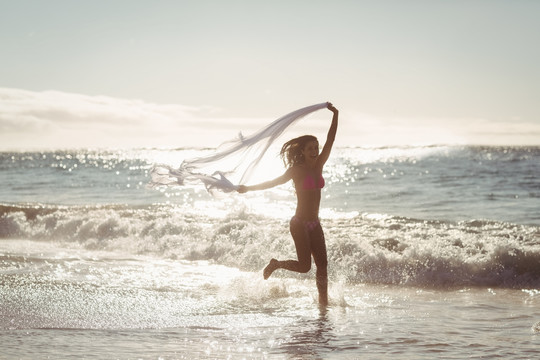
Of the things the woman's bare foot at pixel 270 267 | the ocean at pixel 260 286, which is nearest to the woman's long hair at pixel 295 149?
the ocean at pixel 260 286

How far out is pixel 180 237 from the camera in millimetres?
15664

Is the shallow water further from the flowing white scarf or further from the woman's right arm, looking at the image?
the flowing white scarf

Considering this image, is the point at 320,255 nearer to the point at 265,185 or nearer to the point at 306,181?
the point at 306,181

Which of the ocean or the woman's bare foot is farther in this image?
the woman's bare foot

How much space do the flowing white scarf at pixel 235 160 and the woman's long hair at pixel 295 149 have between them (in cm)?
45

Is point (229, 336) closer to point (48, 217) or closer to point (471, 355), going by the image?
point (471, 355)

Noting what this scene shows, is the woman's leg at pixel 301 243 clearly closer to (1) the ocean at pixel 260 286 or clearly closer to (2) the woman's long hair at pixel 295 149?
(1) the ocean at pixel 260 286

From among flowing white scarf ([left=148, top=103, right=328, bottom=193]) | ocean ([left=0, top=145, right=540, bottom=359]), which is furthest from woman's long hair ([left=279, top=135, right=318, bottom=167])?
ocean ([left=0, top=145, right=540, bottom=359])

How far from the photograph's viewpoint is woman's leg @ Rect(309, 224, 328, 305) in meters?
8.30

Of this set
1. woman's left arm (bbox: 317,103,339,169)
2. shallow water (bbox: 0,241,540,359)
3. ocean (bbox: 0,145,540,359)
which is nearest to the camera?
shallow water (bbox: 0,241,540,359)

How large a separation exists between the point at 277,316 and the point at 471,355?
2547 mm

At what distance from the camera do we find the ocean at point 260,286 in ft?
22.2

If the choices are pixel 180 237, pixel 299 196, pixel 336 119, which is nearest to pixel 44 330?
pixel 299 196

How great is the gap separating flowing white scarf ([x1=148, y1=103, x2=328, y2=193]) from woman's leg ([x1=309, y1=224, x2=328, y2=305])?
1.18 metres
